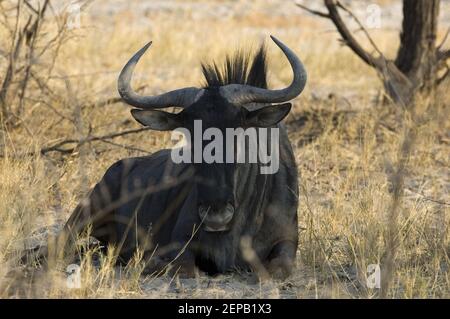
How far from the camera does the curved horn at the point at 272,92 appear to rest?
6320 millimetres

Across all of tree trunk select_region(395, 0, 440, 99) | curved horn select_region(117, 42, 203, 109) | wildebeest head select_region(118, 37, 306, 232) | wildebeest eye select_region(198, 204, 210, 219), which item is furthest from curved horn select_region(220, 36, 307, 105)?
tree trunk select_region(395, 0, 440, 99)

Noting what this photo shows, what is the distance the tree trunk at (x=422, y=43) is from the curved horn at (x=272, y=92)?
4898mm

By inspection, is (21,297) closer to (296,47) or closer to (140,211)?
(140,211)

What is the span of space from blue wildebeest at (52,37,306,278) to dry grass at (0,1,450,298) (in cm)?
19

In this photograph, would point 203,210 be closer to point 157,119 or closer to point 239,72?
point 157,119

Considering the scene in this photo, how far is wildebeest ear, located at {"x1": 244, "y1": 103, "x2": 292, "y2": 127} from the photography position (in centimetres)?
641

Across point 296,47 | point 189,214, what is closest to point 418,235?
point 189,214

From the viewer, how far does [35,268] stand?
6.34 m

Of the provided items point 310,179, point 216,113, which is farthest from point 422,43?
point 216,113

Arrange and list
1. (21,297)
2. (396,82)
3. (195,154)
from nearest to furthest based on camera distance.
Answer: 1. (21,297)
2. (195,154)
3. (396,82)

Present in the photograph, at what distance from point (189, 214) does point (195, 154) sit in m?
0.57

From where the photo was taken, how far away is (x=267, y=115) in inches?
255

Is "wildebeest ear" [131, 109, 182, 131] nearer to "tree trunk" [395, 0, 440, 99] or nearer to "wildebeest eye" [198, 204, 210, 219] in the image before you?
"wildebeest eye" [198, 204, 210, 219]

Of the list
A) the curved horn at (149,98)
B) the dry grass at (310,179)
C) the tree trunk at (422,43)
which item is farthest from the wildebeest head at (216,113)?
the tree trunk at (422,43)
